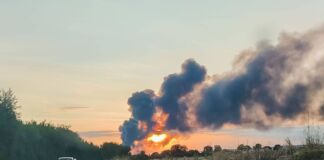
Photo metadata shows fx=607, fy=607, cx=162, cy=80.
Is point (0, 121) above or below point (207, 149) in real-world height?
above

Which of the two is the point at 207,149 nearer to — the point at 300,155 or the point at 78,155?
the point at 300,155

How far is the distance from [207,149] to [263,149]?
1168 cm

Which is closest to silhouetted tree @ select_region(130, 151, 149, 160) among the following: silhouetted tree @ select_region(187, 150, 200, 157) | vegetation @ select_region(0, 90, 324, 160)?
vegetation @ select_region(0, 90, 324, 160)

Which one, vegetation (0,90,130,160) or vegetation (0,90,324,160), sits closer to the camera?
vegetation (0,90,324,160)

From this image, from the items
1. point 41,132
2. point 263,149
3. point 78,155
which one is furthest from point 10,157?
point 263,149

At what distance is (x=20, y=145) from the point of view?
69.3 m

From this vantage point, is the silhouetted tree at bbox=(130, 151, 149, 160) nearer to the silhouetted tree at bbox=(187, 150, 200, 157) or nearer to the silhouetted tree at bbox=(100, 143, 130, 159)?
the silhouetted tree at bbox=(187, 150, 200, 157)

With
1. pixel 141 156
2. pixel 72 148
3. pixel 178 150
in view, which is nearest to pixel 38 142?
pixel 72 148

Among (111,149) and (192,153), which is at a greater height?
(111,149)

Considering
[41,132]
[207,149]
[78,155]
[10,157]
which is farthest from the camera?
[78,155]

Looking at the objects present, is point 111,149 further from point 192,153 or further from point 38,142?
point 192,153

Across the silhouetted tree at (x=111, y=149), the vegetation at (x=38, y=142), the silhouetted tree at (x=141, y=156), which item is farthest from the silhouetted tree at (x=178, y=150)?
the silhouetted tree at (x=111, y=149)

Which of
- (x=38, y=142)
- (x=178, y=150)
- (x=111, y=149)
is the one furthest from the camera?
(x=111, y=149)

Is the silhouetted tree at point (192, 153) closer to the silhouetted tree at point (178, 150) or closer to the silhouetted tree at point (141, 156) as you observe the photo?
the silhouetted tree at point (178, 150)
